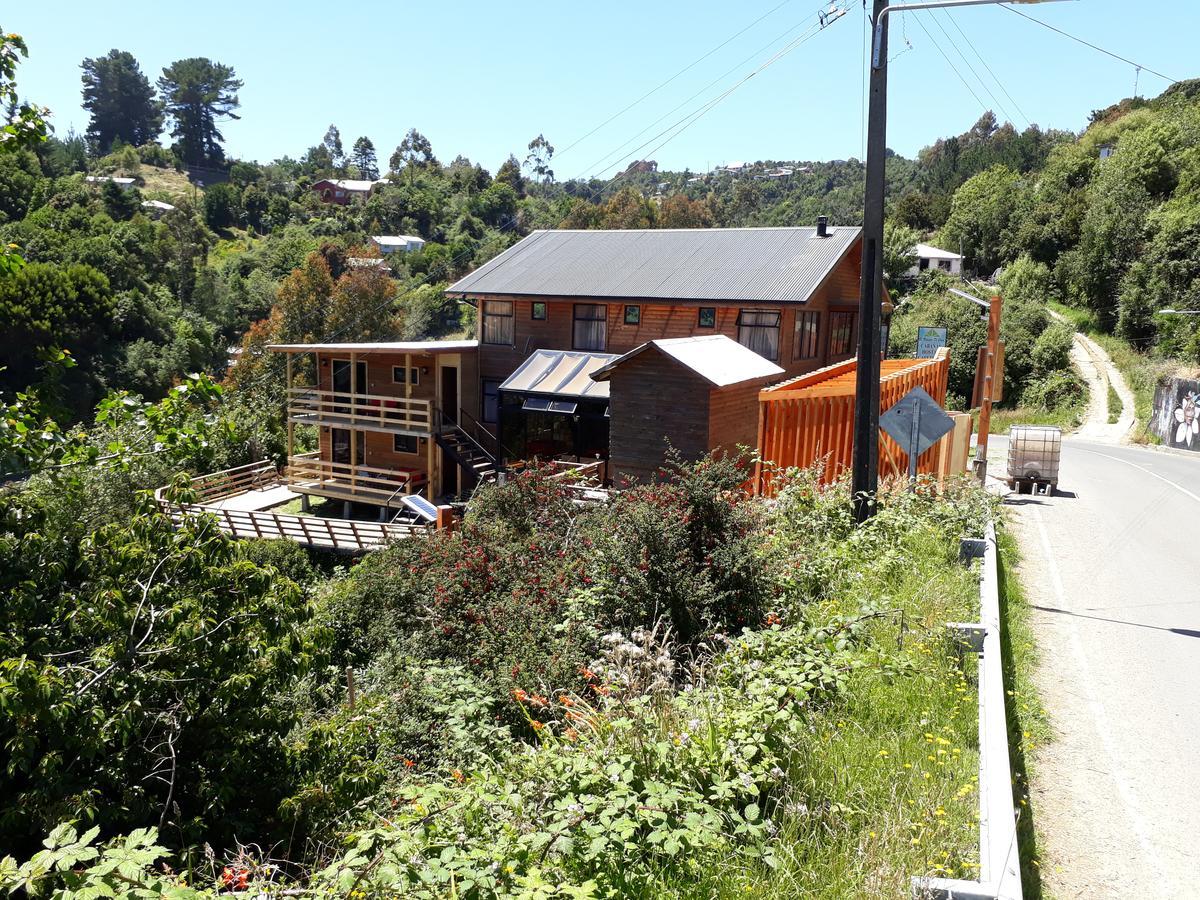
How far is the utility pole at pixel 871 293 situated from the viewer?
9.91 m

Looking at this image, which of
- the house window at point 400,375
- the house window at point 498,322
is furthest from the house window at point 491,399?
the house window at point 400,375

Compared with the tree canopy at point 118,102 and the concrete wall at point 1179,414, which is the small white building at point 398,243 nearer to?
the concrete wall at point 1179,414

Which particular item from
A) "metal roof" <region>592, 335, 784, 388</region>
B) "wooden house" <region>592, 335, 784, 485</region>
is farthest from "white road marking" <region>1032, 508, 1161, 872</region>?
"metal roof" <region>592, 335, 784, 388</region>

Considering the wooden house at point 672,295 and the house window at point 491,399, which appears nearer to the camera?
the wooden house at point 672,295

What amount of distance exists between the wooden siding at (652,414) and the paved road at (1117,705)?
5.98 meters

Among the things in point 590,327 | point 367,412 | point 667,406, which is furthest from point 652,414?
point 367,412

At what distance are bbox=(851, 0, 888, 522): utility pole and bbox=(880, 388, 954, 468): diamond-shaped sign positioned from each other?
334 mm

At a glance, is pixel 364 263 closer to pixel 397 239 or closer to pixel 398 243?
pixel 398 243

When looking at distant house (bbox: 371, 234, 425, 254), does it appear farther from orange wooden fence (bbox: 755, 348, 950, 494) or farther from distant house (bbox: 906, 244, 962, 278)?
orange wooden fence (bbox: 755, 348, 950, 494)

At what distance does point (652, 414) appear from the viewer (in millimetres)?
16344

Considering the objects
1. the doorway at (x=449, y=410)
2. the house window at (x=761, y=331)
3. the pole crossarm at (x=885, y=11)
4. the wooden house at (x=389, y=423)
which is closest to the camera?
the pole crossarm at (x=885, y=11)

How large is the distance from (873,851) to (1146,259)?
186 ft

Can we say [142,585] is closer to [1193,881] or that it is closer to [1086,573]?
[1193,881]

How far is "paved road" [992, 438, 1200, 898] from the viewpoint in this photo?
4980 mm
